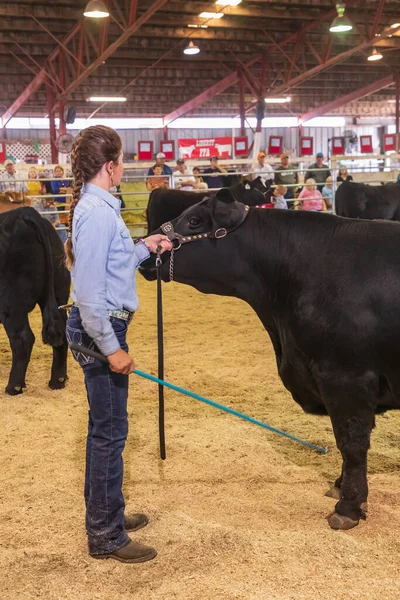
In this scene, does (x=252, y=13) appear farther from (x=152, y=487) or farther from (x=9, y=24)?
(x=152, y=487)

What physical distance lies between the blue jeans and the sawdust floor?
0.41 ft

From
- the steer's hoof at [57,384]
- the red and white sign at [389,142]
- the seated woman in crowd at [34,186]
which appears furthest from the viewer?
the red and white sign at [389,142]

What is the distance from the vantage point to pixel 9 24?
55.1ft

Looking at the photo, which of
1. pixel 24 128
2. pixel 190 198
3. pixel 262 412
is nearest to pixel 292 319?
pixel 262 412

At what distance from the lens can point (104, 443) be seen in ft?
8.34

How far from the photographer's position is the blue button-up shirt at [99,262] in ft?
7.57

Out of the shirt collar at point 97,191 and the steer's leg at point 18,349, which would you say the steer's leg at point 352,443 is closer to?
the shirt collar at point 97,191

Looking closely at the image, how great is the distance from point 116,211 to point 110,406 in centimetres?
73

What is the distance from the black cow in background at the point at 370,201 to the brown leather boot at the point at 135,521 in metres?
8.41

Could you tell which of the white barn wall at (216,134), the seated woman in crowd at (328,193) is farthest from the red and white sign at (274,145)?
the white barn wall at (216,134)

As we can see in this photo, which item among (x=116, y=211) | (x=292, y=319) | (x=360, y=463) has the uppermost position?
(x=116, y=211)

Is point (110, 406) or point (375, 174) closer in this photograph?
point (110, 406)

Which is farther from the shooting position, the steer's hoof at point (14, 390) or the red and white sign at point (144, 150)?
the red and white sign at point (144, 150)

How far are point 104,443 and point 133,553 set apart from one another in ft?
1.52
